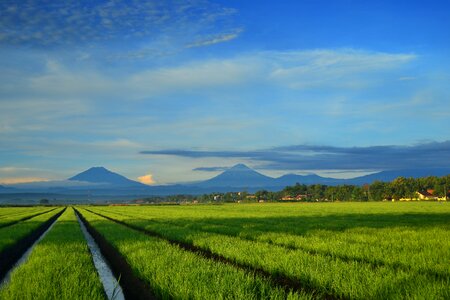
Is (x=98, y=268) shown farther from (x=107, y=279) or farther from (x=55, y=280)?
(x=55, y=280)

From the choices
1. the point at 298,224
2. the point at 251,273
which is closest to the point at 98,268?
the point at 251,273

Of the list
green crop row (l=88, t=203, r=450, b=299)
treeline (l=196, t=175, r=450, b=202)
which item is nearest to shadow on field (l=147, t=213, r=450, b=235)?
green crop row (l=88, t=203, r=450, b=299)

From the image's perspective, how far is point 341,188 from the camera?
14812 cm

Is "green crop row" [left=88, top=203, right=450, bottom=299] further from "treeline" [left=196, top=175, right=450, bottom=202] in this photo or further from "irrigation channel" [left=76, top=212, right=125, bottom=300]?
"treeline" [left=196, top=175, right=450, bottom=202]

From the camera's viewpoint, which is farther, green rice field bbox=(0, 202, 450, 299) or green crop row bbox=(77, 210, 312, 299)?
green rice field bbox=(0, 202, 450, 299)

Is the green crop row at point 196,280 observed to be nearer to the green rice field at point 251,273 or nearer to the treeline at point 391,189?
the green rice field at point 251,273

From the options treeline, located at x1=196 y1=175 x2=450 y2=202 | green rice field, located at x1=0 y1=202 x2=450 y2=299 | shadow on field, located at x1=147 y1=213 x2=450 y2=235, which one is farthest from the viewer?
treeline, located at x1=196 y1=175 x2=450 y2=202

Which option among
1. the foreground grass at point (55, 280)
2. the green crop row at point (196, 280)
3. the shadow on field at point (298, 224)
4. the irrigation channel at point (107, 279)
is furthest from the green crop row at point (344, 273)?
the shadow on field at point (298, 224)

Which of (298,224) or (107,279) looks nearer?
(107,279)

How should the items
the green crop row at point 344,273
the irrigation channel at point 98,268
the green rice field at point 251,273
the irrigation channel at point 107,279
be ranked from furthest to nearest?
the irrigation channel at point 98,268 < the irrigation channel at point 107,279 < the green rice field at point 251,273 < the green crop row at point 344,273

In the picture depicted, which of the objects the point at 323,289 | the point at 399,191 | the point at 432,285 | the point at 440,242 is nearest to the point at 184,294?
the point at 323,289

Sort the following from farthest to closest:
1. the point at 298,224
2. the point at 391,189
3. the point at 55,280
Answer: the point at 391,189, the point at 298,224, the point at 55,280

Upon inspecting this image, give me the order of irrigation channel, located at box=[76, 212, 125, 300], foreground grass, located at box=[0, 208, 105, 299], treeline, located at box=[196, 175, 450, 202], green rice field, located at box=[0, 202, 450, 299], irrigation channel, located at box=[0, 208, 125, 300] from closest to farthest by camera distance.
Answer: green rice field, located at box=[0, 202, 450, 299]
foreground grass, located at box=[0, 208, 105, 299]
irrigation channel, located at box=[76, 212, 125, 300]
irrigation channel, located at box=[0, 208, 125, 300]
treeline, located at box=[196, 175, 450, 202]

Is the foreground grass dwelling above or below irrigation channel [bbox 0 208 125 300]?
above
